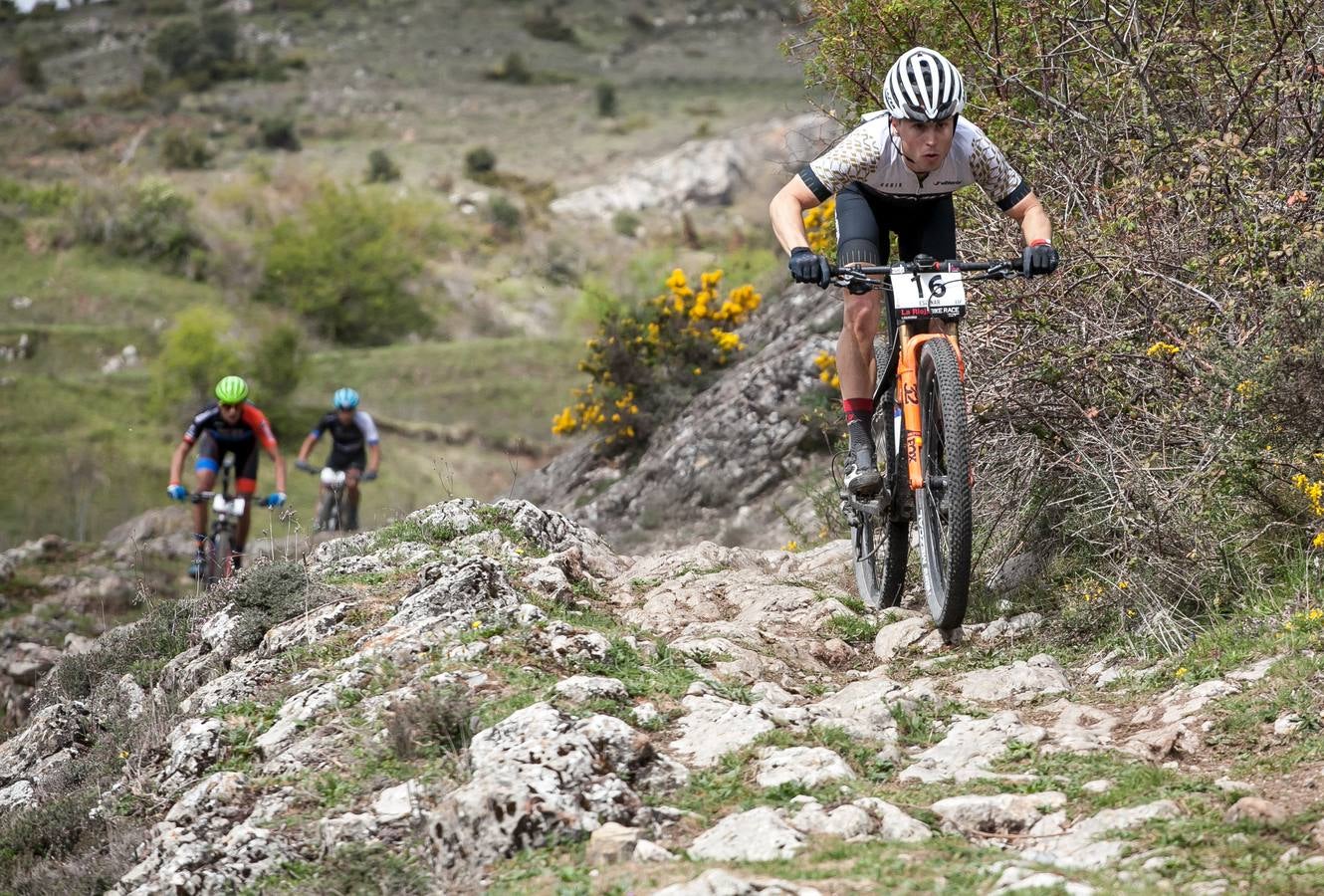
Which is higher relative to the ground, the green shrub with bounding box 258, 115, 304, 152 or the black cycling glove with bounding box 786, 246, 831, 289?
the green shrub with bounding box 258, 115, 304, 152

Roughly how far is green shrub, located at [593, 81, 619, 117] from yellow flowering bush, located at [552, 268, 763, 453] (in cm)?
6310

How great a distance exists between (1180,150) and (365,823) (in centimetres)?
530

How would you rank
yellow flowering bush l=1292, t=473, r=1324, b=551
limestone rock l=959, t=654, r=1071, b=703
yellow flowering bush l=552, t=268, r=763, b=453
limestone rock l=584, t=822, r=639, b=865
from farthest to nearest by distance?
yellow flowering bush l=552, t=268, r=763, b=453 < limestone rock l=959, t=654, r=1071, b=703 < yellow flowering bush l=1292, t=473, r=1324, b=551 < limestone rock l=584, t=822, r=639, b=865

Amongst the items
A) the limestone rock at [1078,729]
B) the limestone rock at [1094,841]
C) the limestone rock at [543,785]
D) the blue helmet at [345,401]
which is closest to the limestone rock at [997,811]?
the limestone rock at [1094,841]

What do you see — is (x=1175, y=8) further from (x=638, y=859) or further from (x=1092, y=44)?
(x=638, y=859)

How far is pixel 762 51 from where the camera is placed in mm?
92250

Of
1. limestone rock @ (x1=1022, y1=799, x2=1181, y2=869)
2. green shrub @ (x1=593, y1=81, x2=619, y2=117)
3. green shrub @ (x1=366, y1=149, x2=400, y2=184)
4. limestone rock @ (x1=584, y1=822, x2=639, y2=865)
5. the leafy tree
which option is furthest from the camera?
the leafy tree

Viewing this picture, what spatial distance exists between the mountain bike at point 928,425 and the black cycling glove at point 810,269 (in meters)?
0.10

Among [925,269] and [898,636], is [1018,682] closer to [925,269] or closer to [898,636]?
[898,636]

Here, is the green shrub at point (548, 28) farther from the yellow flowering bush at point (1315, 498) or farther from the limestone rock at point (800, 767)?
the limestone rock at point (800, 767)

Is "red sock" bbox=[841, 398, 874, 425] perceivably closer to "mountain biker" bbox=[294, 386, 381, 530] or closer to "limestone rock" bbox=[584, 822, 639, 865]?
"limestone rock" bbox=[584, 822, 639, 865]

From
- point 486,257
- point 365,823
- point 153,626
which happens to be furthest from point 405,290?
point 365,823

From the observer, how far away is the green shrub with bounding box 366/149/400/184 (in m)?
67.2

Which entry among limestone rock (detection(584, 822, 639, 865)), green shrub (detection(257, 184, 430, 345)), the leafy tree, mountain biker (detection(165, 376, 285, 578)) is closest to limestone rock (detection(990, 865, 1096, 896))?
limestone rock (detection(584, 822, 639, 865))
